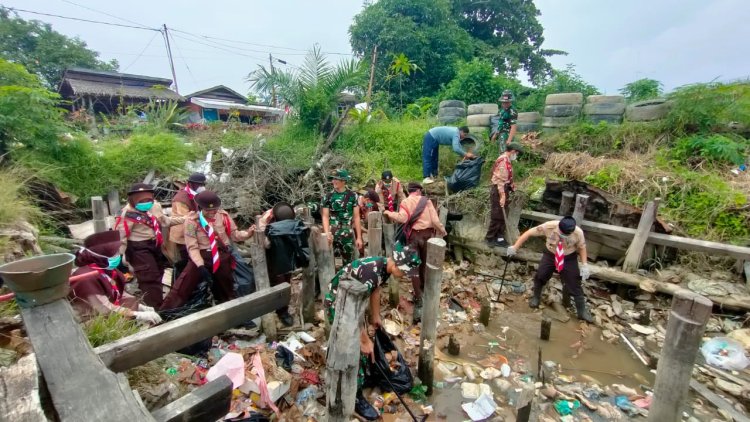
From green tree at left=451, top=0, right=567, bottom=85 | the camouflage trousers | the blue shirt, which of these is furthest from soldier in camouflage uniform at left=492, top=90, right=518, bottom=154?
green tree at left=451, top=0, right=567, bottom=85

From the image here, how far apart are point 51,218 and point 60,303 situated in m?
6.39

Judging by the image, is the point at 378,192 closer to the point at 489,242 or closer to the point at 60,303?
the point at 489,242

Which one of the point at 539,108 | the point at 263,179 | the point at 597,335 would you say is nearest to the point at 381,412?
the point at 597,335

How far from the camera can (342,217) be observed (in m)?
5.42

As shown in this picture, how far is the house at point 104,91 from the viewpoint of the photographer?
1858 centimetres

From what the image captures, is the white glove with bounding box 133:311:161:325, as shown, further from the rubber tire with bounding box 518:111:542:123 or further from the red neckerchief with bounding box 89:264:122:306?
the rubber tire with bounding box 518:111:542:123

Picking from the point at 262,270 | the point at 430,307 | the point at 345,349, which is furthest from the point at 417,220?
the point at 345,349

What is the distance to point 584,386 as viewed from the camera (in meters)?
4.12

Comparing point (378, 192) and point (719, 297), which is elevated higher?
point (378, 192)

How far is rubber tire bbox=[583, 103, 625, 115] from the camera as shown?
8.30m

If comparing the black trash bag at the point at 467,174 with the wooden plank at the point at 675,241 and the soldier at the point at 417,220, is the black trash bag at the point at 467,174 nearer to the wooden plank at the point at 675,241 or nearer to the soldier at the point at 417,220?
the wooden plank at the point at 675,241

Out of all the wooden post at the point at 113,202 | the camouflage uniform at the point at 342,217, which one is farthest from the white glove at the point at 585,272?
the wooden post at the point at 113,202

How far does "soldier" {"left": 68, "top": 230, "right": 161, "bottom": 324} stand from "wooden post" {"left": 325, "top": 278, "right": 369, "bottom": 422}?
1665 millimetres

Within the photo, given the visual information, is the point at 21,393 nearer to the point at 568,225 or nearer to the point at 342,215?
the point at 342,215
